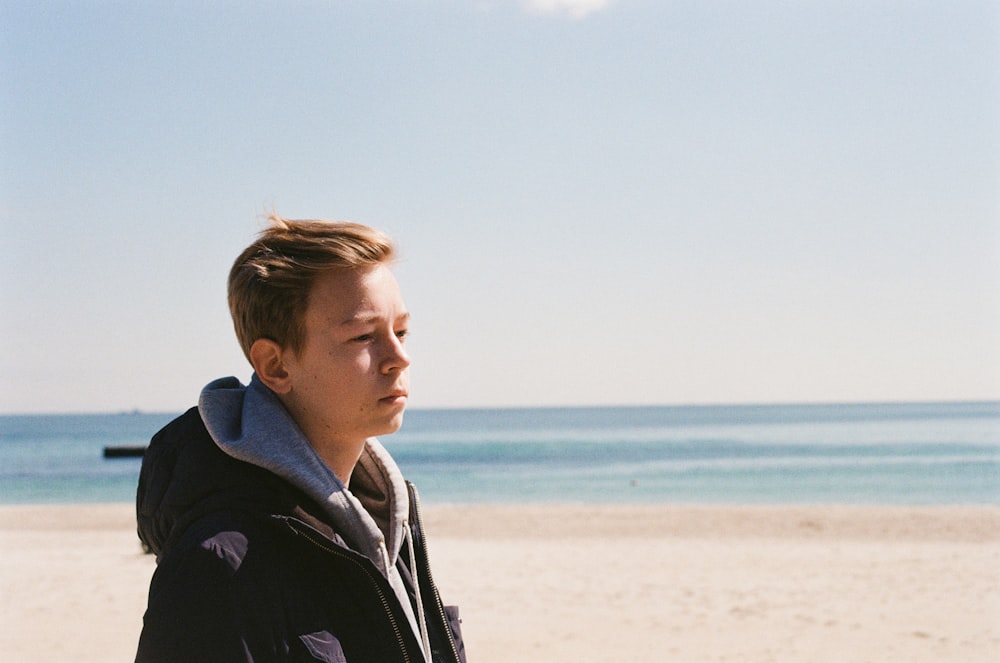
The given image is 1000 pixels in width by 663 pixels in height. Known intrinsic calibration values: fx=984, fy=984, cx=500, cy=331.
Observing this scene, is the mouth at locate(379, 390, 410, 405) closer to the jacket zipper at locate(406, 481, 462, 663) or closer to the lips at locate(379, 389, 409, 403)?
the lips at locate(379, 389, 409, 403)

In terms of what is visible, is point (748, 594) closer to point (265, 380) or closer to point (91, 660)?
point (91, 660)

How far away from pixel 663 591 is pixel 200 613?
10.1 m

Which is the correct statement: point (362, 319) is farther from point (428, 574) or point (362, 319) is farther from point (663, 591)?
point (663, 591)

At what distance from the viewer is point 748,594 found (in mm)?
10820

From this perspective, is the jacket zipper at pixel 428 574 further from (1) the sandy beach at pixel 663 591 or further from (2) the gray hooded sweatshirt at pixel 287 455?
(1) the sandy beach at pixel 663 591

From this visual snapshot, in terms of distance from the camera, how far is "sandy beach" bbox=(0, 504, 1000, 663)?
866cm

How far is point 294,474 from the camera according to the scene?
1.71m

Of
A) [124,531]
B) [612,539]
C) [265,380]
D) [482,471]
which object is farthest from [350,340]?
[482,471]

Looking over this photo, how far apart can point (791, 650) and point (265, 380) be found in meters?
7.77

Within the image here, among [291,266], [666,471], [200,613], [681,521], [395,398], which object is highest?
[291,266]

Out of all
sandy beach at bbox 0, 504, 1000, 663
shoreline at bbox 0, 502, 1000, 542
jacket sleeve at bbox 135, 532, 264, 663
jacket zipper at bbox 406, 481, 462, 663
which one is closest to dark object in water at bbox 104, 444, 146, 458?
shoreline at bbox 0, 502, 1000, 542

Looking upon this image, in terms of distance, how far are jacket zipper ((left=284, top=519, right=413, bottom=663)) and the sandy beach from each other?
22.8 ft

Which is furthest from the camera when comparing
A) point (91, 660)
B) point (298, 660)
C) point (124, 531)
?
point (124, 531)

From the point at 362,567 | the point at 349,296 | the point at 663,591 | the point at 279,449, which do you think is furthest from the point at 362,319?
the point at 663,591
